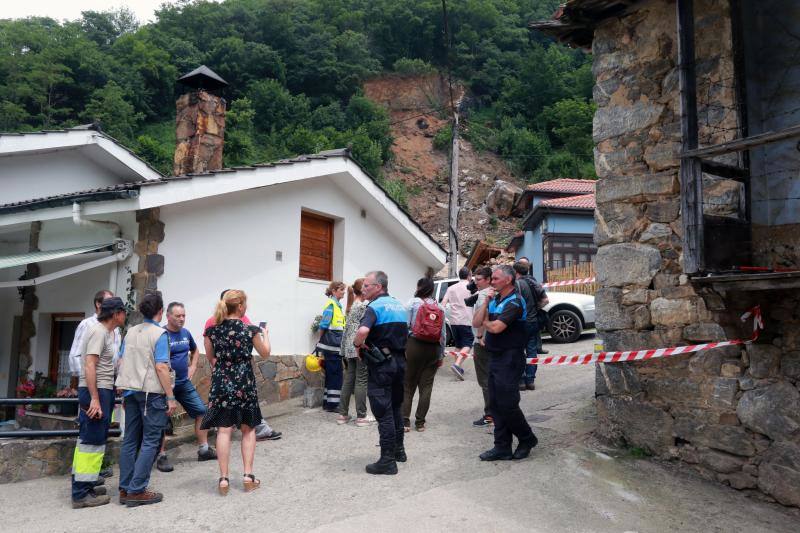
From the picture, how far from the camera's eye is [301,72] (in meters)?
45.5

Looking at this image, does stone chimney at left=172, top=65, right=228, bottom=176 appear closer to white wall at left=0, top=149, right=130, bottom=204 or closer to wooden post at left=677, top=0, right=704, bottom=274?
white wall at left=0, top=149, right=130, bottom=204

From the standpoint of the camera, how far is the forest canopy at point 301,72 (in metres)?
37.0

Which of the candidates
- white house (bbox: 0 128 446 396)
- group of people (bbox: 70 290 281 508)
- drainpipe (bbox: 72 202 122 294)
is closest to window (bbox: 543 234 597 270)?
white house (bbox: 0 128 446 396)

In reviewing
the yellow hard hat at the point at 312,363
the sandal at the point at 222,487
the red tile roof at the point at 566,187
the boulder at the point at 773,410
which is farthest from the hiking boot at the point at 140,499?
the red tile roof at the point at 566,187

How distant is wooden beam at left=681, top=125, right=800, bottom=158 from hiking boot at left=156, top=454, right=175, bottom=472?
5423 millimetres

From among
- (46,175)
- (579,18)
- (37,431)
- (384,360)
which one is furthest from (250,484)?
(46,175)

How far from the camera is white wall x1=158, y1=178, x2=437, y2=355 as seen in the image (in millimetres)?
7340

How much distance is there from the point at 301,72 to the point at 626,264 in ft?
144

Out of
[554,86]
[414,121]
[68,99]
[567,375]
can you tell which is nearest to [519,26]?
[554,86]

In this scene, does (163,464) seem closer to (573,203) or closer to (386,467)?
(386,467)

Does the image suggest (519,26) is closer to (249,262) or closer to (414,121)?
(414,121)

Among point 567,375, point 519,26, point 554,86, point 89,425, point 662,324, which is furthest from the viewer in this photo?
point 519,26

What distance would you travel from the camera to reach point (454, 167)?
56.6 feet

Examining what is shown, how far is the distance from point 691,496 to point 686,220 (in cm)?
220
